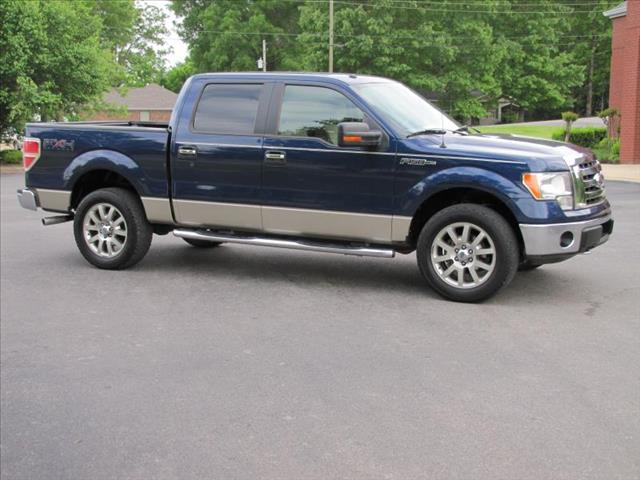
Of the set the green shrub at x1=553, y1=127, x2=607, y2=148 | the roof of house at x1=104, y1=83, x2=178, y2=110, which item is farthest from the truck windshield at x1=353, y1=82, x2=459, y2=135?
the roof of house at x1=104, y1=83, x2=178, y2=110

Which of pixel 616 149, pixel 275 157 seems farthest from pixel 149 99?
pixel 275 157

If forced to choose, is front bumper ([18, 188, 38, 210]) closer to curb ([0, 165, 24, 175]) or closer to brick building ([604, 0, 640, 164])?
curb ([0, 165, 24, 175])

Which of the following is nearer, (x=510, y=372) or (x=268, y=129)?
(x=510, y=372)

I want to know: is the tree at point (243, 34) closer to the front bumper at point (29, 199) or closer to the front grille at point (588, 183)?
the front bumper at point (29, 199)

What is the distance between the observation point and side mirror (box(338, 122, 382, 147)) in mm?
7070

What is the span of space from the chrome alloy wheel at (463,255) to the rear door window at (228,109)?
222cm

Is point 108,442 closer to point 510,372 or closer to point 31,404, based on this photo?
point 31,404

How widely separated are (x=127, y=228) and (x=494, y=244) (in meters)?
3.87

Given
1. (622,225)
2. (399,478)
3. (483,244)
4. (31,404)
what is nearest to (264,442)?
(399,478)

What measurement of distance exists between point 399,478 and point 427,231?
365cm

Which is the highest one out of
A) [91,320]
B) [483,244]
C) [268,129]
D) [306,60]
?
[306,60]

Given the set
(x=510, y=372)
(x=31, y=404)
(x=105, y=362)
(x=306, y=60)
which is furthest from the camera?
(x=306, y=60)

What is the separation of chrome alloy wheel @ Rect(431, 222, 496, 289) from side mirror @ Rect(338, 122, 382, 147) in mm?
1017

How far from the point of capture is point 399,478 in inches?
145
